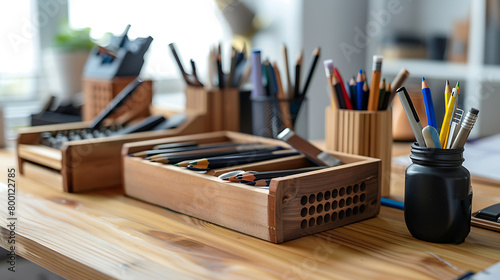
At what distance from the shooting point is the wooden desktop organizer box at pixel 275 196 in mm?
741

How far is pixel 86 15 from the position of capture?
2.29 metres

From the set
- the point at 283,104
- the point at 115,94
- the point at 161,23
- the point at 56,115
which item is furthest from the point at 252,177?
the point at 161,23

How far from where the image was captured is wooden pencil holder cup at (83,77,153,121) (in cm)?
135

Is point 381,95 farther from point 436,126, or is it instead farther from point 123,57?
point 123,57

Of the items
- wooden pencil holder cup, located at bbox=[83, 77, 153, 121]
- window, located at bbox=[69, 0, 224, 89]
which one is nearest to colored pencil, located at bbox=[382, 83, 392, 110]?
wooden pencil holder cup, located at bbox=[83, 77, 153, 121]

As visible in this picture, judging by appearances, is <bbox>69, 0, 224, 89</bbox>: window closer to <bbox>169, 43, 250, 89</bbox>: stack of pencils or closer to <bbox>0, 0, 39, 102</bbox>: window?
<bbox>0, 0, 39, 102</bbox>: window

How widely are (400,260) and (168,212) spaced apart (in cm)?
38

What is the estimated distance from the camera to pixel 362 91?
92cm

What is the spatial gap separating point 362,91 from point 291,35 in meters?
1.82

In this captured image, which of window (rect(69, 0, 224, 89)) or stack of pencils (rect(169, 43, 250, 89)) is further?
window (rect(69, 0, 224, 89))

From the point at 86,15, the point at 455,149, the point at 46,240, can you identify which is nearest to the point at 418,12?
the point at 86,15

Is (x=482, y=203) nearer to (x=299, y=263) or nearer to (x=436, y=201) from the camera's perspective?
(x=436, y=201)

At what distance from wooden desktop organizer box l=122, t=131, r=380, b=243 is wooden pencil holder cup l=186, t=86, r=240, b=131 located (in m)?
0.32

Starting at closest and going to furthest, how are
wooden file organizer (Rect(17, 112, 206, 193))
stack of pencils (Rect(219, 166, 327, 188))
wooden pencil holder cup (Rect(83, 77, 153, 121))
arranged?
stack of pencils (Rect(219, 166, 327, 188)), wooden file organizer (Rect(17, 112, 206, 193)), wooden pencil holder cup (Rect(83, 77, 153, 121))
